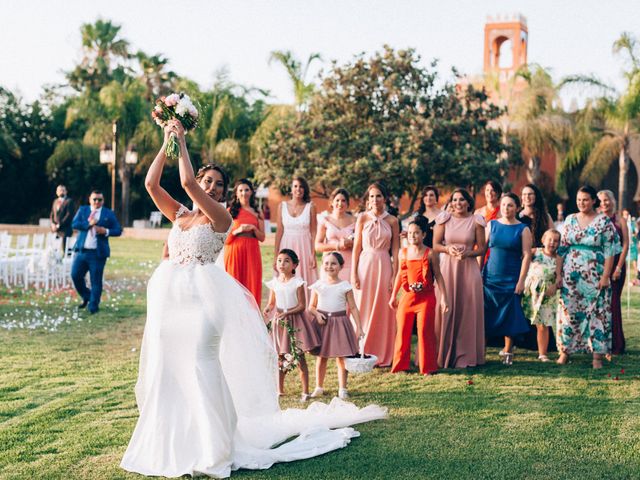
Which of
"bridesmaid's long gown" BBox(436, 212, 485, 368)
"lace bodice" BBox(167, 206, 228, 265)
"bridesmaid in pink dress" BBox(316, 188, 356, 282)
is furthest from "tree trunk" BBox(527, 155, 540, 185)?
"lace bodice" BBox(167, 206, 228, 265)

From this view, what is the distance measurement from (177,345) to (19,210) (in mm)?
40481

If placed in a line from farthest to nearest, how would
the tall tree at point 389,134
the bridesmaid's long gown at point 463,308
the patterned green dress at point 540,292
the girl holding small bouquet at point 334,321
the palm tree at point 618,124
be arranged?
1. the palm tree at point 618,124
2. the tall tree at point 389,134
3. the patterned green dress at point 540,292
4. the bridesmaid's long gown at point 463,308
5. the girl holding small bouquet at point 334,321

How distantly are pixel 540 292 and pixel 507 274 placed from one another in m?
0.44

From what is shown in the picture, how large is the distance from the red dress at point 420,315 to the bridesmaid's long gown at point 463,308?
45 cm

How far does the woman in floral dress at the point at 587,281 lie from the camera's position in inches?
352

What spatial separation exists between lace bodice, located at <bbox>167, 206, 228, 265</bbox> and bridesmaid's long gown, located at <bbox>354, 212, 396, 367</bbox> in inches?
159

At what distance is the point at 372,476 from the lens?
5137 millimetres

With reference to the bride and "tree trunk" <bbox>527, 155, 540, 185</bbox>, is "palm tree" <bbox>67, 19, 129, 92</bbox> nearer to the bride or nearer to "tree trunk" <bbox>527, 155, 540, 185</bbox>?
"tree trunk" <bbox>527, 155, 540, 185</bbox>

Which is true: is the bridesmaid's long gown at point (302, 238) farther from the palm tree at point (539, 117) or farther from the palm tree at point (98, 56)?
the palm tree at point (98, 56)

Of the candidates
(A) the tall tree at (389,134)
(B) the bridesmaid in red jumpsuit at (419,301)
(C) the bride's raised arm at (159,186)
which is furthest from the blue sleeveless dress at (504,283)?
(A) the tall tree at (389,134)

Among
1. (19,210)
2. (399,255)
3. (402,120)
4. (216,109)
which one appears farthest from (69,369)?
(19,210)

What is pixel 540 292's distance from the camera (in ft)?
30.2

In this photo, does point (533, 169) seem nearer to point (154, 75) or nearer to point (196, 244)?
point (154, 75)

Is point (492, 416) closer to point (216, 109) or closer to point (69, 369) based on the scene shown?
point (69, 369)
